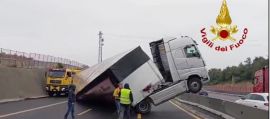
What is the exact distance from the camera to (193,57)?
24891mm

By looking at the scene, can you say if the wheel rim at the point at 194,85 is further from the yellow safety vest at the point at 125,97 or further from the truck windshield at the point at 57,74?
the truck windshield at the point at 57,74

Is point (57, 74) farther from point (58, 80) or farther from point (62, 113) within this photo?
point (62, 113)

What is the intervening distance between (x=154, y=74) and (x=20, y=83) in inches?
892

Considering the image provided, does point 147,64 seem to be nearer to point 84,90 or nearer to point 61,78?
point 84,90

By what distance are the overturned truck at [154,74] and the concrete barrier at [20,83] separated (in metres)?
13.1

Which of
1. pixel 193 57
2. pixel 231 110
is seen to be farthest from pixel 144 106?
pixel 231 110

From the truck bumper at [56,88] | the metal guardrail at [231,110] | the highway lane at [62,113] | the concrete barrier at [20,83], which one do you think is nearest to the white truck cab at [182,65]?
the metal guardrail at [231,110]

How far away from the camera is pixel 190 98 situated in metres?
33.8

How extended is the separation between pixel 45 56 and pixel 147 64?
4059 centimetres

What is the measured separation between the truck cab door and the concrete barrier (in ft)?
53.5

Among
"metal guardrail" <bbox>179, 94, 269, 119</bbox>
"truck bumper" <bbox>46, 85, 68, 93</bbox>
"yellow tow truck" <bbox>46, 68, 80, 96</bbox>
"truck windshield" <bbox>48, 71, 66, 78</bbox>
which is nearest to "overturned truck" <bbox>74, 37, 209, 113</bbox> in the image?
"metal guardrail" <bbox>179, 94, 269, 119</bbox>

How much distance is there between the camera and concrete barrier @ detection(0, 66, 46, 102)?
37812 millimetres

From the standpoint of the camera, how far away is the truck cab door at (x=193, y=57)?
2480 cm

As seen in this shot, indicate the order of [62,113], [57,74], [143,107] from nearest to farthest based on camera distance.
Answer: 1. [62,113]
2. [143,107]
3. [57,74]
